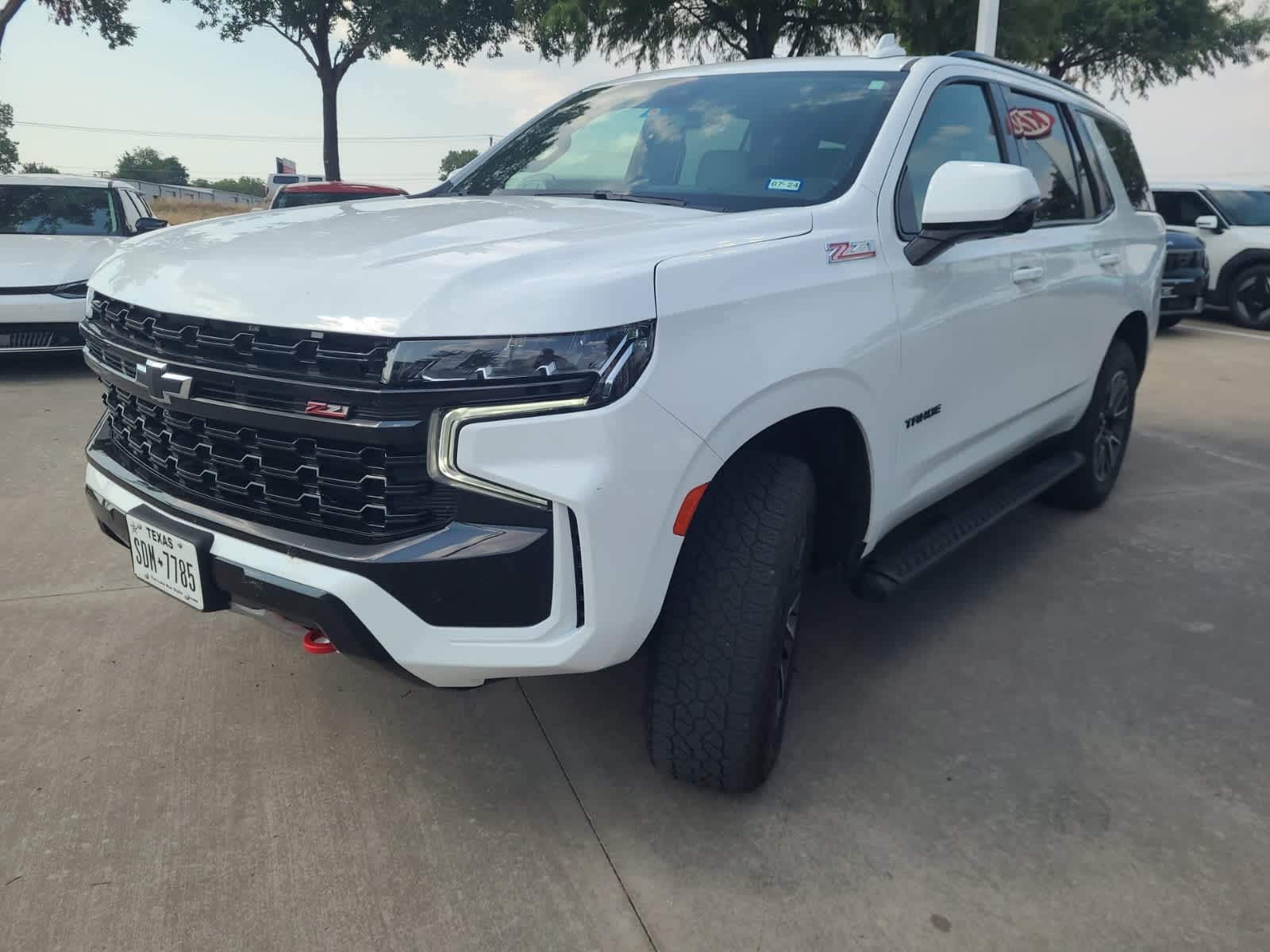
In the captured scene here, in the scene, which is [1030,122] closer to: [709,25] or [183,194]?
[709,25]

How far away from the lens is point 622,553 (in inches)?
75.1

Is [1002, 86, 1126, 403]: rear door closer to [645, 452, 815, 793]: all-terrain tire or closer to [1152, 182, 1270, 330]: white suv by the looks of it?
[645, 452, 815, 793]: all-terrain tire

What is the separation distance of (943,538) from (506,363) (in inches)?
68.8

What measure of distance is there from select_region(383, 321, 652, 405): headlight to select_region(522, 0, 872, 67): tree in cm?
1466

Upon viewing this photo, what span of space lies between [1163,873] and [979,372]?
1.50 metres

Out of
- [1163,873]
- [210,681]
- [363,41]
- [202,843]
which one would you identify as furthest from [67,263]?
[363,41]

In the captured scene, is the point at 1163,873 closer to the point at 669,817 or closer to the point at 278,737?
the point at 669,817

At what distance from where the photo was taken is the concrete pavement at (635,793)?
6.68ft

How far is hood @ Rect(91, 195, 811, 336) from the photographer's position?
1844 millimetres

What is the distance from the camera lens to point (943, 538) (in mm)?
3072

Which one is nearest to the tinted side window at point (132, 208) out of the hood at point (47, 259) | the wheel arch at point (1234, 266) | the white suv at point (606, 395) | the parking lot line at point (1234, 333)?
the hood at point (47, 259)

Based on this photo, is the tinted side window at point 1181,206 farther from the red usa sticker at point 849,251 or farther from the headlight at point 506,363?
the headlight at point 506,363

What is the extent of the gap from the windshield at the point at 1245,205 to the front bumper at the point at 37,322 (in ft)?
39.6

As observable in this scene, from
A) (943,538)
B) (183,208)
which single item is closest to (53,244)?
(943,538)
